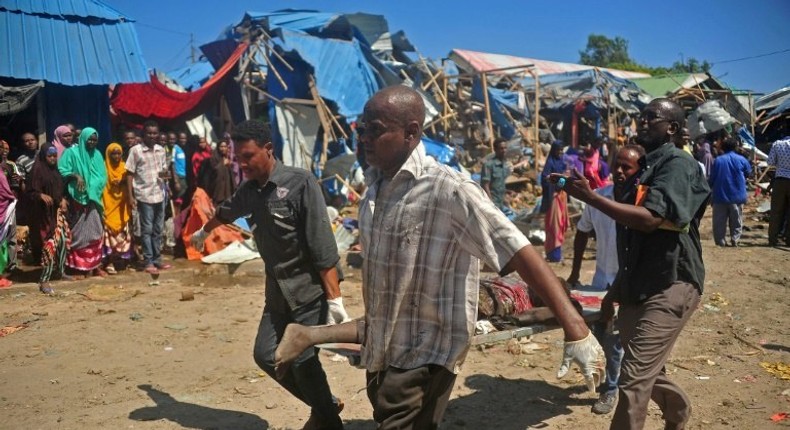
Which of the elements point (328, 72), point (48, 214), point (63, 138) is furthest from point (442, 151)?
point (48, 214)

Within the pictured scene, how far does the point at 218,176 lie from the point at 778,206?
8933 mm

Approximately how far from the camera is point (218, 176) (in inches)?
373

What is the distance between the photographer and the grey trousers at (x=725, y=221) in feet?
34.1

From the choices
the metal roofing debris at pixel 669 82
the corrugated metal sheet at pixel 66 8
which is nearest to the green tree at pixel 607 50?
the metal roofing debris at pixel 669 82

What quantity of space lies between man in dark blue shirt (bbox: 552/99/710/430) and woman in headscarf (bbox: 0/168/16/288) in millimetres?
6642

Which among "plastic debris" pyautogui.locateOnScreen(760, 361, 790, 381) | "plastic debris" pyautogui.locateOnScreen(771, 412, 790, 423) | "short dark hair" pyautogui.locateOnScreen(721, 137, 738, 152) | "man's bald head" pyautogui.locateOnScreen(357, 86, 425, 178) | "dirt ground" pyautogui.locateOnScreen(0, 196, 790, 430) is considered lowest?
"dirt ground" pyautogui.locateOnScreen(0, 196, 790, 430)

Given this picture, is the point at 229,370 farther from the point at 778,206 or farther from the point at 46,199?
the point at 778,206

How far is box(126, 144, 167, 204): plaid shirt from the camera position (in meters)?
8.22

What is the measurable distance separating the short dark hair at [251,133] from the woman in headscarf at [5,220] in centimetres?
511

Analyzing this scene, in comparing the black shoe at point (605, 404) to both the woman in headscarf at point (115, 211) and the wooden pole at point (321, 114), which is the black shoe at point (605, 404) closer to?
the woman in headscarf at point (115, 211)

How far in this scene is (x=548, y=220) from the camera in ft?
30.4

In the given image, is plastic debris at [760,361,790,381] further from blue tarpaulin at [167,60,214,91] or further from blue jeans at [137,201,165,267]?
blue tarpaulin at [167,60,214,91]

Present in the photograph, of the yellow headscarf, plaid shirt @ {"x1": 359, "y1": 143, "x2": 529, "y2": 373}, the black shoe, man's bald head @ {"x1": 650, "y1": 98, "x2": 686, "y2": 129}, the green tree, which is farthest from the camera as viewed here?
the green tree

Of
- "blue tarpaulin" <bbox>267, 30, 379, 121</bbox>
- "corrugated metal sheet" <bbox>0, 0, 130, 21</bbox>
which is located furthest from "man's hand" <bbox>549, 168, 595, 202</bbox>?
"blue tarpaulin" <bbox>267, 30, 379, 121</bbox>
